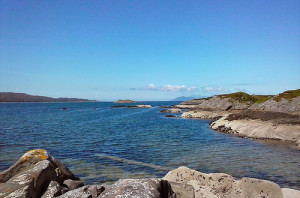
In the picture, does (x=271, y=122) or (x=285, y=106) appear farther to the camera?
(x=285, y=106)

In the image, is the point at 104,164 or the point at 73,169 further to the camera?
the point at 104,164

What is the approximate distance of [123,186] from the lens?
23.3 ft

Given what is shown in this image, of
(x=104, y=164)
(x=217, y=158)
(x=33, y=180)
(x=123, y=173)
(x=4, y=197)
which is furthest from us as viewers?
(x=217, y=158)

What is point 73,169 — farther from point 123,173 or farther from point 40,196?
point 40,196

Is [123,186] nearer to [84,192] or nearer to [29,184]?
[84,192]

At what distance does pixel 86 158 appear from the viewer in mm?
22703

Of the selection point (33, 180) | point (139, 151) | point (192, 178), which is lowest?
point (139, 151)

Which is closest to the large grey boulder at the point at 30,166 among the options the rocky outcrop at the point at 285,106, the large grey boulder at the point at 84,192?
the large grey boulder at the point at 84,192

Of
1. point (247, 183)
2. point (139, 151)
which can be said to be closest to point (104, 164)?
point (139, 151)

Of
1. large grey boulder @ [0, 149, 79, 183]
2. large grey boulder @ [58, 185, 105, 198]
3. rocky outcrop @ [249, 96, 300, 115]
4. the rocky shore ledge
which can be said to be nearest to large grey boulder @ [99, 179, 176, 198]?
the rocky shore ledge

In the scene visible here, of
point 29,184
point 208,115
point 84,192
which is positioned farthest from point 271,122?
point 29,184

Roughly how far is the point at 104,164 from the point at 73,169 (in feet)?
9.04

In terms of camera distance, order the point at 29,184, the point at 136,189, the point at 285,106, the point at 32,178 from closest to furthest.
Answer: the point at 136,189 → the point at 29,184 → the point at 32,178 → the point at 285,106

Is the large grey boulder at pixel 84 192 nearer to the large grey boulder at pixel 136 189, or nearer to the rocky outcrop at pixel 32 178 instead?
the large grey boulder at pixel 136 189
